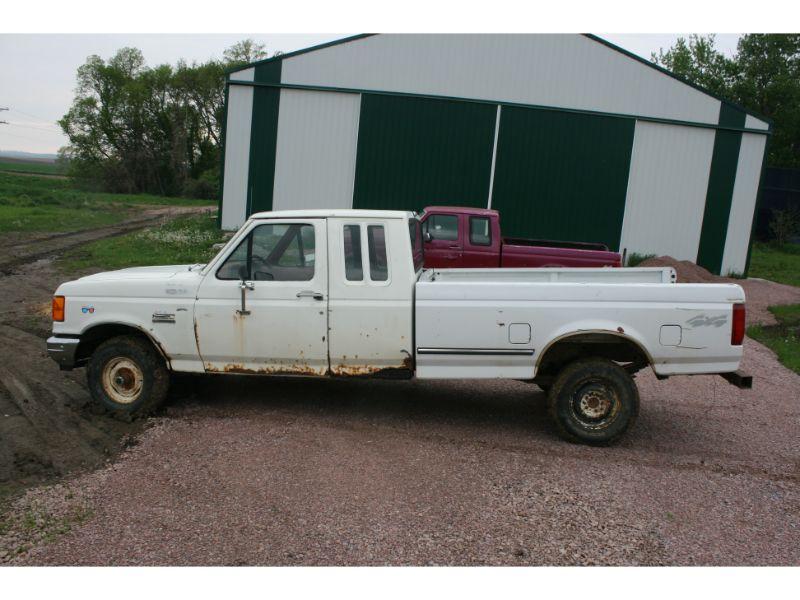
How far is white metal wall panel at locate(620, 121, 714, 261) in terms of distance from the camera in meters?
18.5

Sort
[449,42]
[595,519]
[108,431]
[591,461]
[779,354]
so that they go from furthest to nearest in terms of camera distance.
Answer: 1. [449,42]
2. [779,354]
3. [108,431]
4. [591,461]
5. [595,519]

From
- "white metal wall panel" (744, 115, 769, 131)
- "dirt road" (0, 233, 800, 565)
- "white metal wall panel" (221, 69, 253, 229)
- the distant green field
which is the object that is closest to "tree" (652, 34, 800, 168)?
"white metal wall panel" (744, 115, 769, 131)

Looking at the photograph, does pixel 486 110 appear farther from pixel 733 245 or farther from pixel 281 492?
pixel 281 492

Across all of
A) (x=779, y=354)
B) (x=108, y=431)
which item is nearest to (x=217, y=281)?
(x=108, y=431)

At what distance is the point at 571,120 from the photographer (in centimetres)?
1820

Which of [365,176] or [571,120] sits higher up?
[571,120]

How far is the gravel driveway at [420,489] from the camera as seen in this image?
14.0 feet

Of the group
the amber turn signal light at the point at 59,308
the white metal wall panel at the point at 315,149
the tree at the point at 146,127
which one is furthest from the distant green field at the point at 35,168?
the amber turn signal light at the point at 59,308

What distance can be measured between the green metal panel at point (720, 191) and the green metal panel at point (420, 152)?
626 cm

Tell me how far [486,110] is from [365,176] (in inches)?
145

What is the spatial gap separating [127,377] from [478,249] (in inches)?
254

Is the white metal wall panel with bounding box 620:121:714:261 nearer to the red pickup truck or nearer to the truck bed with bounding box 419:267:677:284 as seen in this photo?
the red pickup truck

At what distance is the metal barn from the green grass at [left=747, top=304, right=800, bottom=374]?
530 centimetres

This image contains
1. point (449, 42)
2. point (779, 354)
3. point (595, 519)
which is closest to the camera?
point (595, 519)
